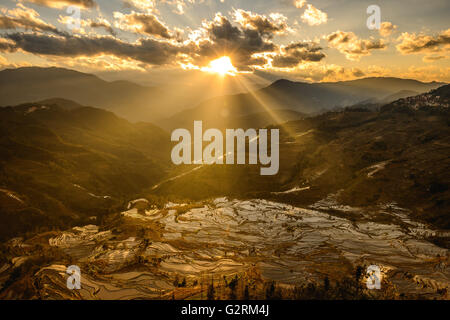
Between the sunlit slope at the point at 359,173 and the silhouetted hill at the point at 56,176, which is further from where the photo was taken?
the sunlit slope at the point at 359,173

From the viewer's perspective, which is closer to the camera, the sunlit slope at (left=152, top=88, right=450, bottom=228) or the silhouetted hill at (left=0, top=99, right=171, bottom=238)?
the silhouetted hill at (left=0, top=99, right=171, bottom=238)

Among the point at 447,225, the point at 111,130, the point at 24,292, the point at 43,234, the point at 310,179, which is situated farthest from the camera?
the point at 111,130

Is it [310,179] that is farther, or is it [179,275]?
[310,179]

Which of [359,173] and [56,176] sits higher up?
[359,173]

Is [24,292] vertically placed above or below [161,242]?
below

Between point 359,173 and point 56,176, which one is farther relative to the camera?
point 359,173

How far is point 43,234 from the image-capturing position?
118 ft

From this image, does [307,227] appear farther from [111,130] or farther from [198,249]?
[111,130]

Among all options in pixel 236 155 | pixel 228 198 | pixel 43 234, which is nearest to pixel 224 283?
pixel 43 234
